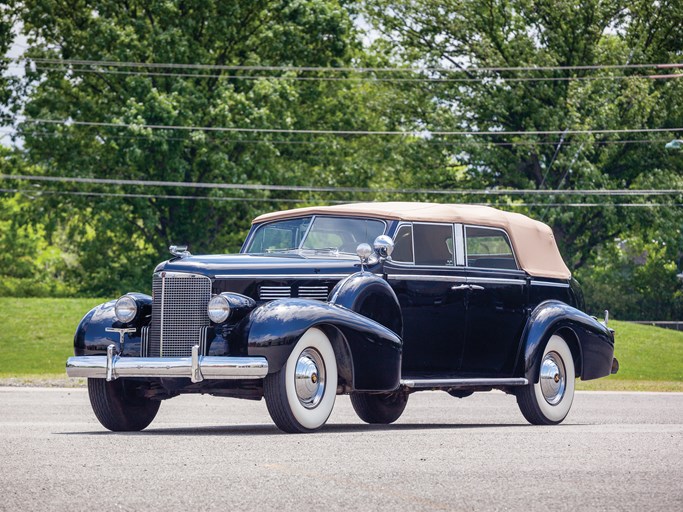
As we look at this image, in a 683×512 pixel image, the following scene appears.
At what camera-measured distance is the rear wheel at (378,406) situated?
12906mm

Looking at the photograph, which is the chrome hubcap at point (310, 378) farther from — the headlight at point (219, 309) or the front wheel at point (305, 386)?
the headlight at point (219, 309)

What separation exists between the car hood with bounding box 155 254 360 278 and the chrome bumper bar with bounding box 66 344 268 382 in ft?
3.11

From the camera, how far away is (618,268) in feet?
204

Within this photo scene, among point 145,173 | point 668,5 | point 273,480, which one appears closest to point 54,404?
point 273,480

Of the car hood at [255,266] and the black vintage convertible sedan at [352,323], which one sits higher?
the car hood at [255,266]

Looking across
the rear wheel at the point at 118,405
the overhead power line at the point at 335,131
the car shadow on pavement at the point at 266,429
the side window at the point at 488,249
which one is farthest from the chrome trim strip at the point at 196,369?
the overhead power line at the point at 335,131

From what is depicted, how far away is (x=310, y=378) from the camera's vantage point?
1027cm

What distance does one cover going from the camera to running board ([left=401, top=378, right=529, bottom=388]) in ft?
37.5

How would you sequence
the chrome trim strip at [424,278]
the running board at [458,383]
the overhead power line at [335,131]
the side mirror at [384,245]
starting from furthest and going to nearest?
the overhead power line at [335,131], the chrome trim strip at [424,278], the running board at [458,383], the side mirror at [384,245]

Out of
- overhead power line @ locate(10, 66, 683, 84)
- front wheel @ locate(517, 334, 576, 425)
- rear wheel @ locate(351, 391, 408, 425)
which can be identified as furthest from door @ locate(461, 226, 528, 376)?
overhead power line @ locate(10, 66, 683, 84)

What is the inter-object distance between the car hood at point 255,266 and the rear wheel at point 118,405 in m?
1.19

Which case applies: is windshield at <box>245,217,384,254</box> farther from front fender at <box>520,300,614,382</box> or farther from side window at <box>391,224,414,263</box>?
front fender at <box>520,300,614,382</box>

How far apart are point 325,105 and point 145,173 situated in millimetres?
7620

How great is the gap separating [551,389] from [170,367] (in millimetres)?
4627
